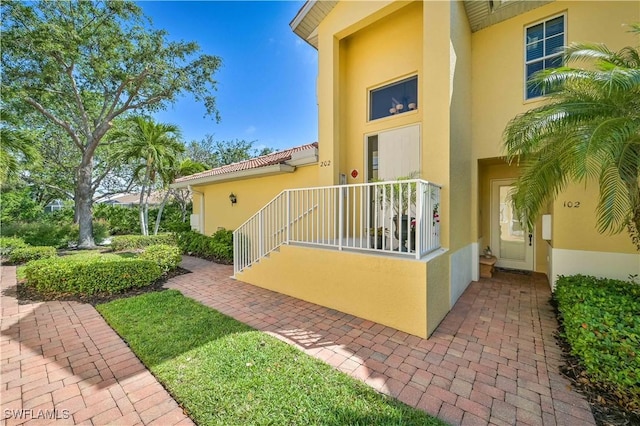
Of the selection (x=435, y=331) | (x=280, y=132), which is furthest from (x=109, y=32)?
(x=435, y=331)

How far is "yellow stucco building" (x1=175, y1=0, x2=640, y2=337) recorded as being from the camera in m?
5.07

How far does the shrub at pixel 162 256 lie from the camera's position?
8.07m

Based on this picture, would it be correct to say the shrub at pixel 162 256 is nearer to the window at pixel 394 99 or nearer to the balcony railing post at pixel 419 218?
the balcony railing post at pixel 419 218

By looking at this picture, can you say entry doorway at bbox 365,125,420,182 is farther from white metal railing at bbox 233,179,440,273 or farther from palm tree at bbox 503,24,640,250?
palm tree at bbox 503,24,640,250

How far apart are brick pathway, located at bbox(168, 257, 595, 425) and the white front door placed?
2.40 metres

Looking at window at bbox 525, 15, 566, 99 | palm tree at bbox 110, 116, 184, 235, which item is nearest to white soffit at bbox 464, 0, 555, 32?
window at bbox 525, 15, 566, 99

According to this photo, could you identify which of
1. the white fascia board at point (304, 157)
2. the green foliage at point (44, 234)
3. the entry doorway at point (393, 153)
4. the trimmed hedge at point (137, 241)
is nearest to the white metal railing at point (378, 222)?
the entry doorway at point (393, 153)

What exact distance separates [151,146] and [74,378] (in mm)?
12468

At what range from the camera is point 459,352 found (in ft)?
13.2

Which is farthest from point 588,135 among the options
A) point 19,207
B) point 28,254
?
point 19,207

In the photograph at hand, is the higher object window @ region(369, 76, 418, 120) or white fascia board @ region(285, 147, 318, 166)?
window @ region(369, 76, 418, 120)

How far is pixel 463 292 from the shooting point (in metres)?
6.68

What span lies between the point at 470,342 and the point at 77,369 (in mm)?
5918

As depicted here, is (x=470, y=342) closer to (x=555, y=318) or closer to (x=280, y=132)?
(x=555, y=318)
